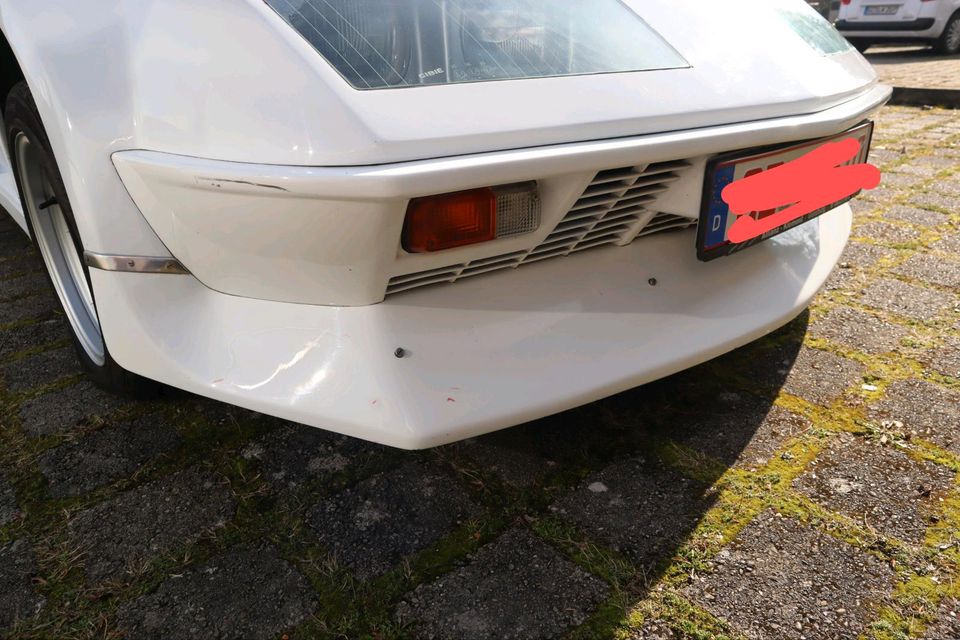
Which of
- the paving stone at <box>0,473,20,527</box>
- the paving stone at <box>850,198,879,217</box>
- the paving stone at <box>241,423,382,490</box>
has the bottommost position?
the paving stone at <box>850,198,879,217</box>

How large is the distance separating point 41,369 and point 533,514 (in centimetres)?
159

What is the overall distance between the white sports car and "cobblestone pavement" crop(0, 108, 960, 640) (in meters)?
0.27

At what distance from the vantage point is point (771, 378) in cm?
200

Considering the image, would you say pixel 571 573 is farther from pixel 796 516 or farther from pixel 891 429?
pixel 891 429

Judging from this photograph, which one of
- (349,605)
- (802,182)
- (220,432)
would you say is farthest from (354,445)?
(802,182)

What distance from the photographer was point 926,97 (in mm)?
5551

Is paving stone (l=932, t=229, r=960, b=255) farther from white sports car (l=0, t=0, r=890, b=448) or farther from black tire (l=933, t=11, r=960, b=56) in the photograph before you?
black tire (l=933, t=11, r=960, b=56)

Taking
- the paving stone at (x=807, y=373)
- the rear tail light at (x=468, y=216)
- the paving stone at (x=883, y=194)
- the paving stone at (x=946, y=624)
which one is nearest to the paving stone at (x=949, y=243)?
the paving stone at (x=883, y=194)

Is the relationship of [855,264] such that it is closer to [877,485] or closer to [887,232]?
[887,232]

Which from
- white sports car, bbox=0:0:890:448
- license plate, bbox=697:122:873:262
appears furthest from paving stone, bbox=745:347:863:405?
→ license plate, bbox=697:122:873:262

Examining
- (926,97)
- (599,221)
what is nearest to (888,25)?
(926,97)

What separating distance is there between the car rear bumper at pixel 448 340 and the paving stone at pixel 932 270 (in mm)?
1134

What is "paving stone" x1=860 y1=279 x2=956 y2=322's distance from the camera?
229 centimetres

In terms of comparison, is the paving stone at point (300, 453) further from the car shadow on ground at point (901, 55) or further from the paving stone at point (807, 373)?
the car shadow on ground at point (901, 55)
